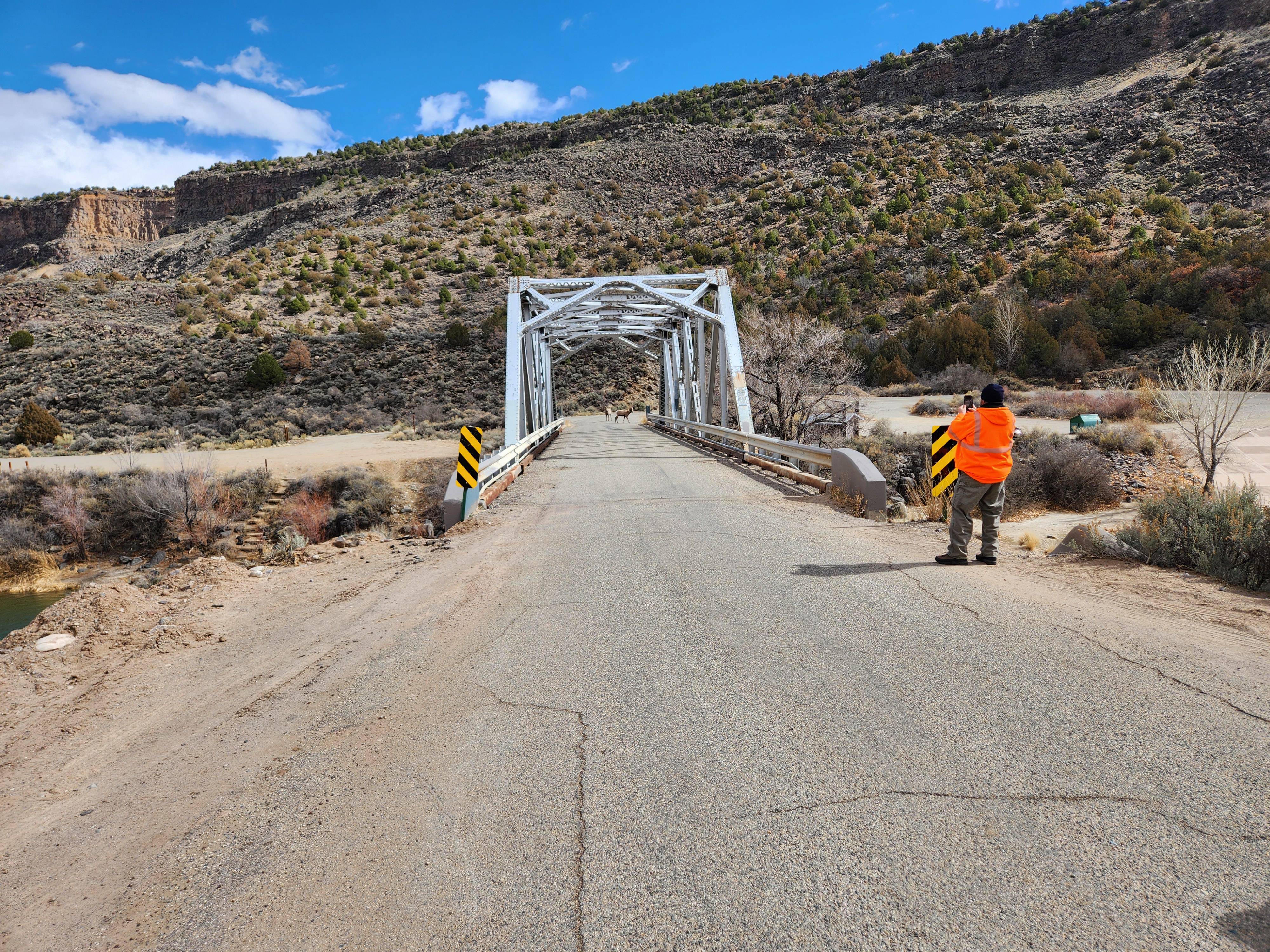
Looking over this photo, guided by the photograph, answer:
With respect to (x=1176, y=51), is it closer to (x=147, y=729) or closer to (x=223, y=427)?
(x=223, y=427)

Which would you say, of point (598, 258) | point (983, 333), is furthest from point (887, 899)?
point (598, 258)

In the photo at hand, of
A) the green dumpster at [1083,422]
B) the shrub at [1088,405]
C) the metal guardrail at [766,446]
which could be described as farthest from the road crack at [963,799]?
the shrub at [1088,405]

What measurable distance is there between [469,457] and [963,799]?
8668 millimetres

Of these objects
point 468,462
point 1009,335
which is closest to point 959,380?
point 1009,335

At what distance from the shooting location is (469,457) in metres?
10.2

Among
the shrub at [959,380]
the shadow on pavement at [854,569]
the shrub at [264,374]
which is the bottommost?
the shadow on pavement at [854,569]

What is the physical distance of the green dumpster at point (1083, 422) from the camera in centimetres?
2195

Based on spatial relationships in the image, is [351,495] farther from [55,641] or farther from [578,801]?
[578,801]

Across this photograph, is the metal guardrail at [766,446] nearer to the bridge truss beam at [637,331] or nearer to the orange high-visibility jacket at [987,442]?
the bridge truss beam at [637,331]

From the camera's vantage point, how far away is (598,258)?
214ft

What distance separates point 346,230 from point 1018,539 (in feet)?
257

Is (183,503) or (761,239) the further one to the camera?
(761,239)

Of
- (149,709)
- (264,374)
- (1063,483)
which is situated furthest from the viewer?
(264,374)

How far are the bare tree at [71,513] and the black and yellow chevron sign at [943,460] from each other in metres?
20.0
